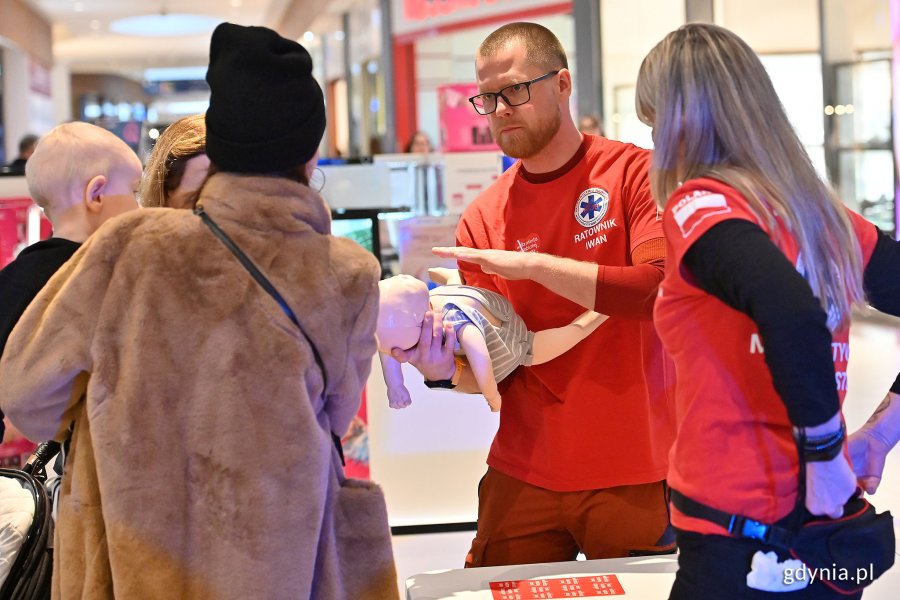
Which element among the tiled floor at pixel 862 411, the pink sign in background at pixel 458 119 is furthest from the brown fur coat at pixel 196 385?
the pink sign in background at pixel 458 119

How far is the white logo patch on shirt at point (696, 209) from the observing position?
152 centimetres

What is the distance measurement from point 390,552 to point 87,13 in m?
22.2

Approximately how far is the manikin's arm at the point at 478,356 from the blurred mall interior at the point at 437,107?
786 millimetres

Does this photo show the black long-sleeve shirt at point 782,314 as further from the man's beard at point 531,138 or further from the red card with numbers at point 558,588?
the man's beard at point 531,138

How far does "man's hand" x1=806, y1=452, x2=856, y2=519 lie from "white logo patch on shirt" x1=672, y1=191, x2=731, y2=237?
39 centimetres

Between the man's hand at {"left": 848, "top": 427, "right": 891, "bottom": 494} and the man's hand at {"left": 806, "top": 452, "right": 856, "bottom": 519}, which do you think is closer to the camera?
the man's hand at {"left": 806, "top": 452, "right": 856, "bottom": 519}

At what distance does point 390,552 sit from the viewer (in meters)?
1.75

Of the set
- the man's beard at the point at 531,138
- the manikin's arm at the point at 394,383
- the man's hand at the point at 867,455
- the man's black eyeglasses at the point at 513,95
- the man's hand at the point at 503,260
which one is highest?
the man's black eyeglasses at the point at 513,95

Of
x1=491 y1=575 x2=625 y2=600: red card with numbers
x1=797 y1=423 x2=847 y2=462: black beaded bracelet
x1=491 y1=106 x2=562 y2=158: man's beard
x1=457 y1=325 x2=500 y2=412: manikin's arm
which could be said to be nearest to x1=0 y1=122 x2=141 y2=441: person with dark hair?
x1=457 y1=325 x2=500 y2=412: manikin's arm

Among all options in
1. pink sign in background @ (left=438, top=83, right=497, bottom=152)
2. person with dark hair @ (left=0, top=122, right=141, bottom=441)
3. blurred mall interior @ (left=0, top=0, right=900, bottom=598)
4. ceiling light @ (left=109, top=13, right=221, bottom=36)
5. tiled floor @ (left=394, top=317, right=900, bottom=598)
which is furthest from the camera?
ceiling light @ (left=109, top=13, right=221, bottom=36)

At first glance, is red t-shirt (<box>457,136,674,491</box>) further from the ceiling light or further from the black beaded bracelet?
the ceiling light

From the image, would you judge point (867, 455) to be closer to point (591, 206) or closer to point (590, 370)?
point (590, 370)

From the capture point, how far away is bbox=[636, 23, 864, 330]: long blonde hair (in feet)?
5.24

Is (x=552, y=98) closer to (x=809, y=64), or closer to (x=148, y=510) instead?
(x=148, y=510)
